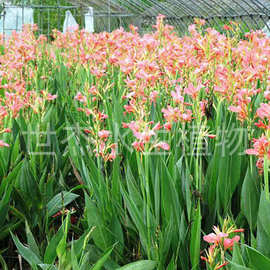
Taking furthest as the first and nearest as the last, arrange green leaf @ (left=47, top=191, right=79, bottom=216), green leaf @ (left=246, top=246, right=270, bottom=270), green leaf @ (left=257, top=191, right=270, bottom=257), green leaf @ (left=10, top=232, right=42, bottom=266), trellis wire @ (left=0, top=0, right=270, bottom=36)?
trellis wire @ (left=0, top=0, right=270, bottom=36), green leaf @ (left=47, top=191, right=79, bottom=216), green leaf @ (left=10, top=232, right=42, bottom=266), green leaf @ (left=257, top=191, right=270, bottom=257), green leaf @ (left=246, top=246, right=270, bottom=270)

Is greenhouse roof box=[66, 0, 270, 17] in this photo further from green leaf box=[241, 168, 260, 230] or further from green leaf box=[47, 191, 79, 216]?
green leaf box=[241, 168, 260, 230]

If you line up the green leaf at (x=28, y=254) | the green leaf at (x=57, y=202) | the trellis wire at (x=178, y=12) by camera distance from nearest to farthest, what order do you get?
the green leaf at (x=28, y=254) < the green leaf at (x=57, y=202) < the trellis wire at (x=178, y=12)

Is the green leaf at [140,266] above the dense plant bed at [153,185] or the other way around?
the other way around

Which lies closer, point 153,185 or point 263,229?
point 263,229

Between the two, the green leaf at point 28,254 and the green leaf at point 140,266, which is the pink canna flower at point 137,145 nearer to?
the green leaf at point 140,266

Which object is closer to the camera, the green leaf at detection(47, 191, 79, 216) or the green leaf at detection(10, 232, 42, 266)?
the green leaf at detection(10, 232, 42, 266)

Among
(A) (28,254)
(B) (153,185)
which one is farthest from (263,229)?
(A) (28,254)

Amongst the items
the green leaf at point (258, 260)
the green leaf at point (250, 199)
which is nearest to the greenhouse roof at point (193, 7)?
the green leaf at point (250, 199)

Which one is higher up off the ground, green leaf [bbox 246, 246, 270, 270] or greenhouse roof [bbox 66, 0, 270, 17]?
greenhouse roof [bbox 66, 0, 270, 17]

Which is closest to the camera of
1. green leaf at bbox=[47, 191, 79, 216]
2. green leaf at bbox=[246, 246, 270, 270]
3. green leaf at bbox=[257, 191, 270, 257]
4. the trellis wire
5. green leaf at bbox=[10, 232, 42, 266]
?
green leaf at bbox=[246, 246, 270, 270]

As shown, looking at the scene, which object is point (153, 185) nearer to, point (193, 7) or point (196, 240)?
point (196, 240)

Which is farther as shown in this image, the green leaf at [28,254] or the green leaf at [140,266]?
the green leaf at [28,254]

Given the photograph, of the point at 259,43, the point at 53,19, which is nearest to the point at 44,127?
the point at 259,43

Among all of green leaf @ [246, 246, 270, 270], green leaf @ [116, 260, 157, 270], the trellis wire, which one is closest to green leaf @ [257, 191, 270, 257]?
green leaf @ [246, 246, 270, 270]
